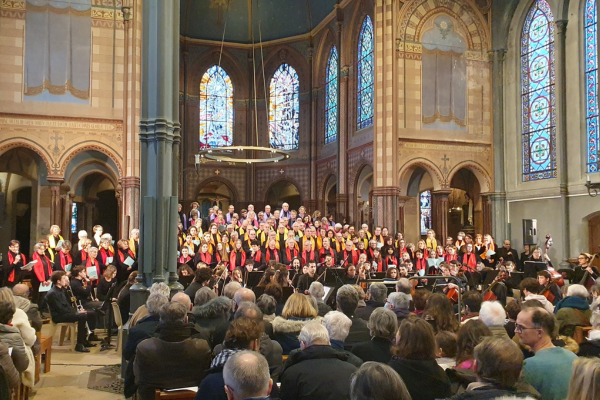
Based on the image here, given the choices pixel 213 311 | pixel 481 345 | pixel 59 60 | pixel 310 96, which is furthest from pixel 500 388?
pixel 310 96

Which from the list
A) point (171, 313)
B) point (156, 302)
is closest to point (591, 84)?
point (156, 302)

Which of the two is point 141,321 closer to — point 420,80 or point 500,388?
point 500,388

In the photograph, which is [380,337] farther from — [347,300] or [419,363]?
[347,300]

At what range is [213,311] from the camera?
17.0 ft

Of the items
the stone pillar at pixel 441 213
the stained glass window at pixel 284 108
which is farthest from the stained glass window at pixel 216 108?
the stone pillar at pixel 441 213

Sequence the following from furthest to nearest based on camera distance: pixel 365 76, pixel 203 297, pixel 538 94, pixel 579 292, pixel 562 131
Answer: pixel 365 76 < pixel 538 94 < pixel 562 131 < pixel 579 292 < pixel 203 297

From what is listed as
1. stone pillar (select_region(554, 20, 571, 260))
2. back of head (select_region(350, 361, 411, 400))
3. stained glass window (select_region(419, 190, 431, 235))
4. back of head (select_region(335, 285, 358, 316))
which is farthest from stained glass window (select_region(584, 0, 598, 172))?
back of head (select_region(350, 361, 411, 400))

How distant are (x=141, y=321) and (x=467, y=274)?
9867 mm

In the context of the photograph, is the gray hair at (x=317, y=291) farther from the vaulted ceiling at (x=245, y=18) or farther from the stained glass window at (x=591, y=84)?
the vaulted ceiling at (x=245, y=18)

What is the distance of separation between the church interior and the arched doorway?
86cm

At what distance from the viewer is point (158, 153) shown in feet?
24.7

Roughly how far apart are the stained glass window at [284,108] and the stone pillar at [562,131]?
1153cm

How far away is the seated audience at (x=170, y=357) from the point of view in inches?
164

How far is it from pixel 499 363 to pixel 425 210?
2007 centimetres
